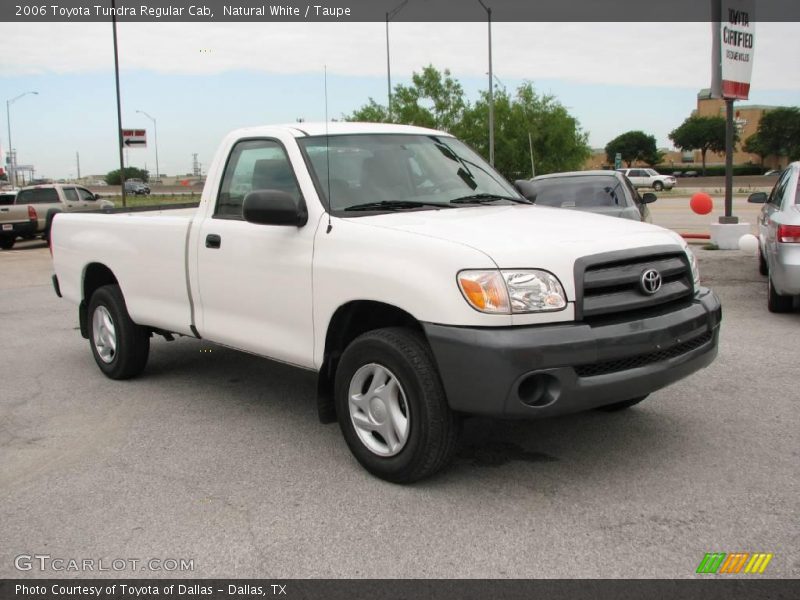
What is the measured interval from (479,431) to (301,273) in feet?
4.88

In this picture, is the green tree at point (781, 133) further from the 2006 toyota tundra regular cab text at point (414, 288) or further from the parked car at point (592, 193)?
the 2006 toyota tundra regular cab text at point (414, 288)

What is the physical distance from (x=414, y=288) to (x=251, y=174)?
1.92 metres

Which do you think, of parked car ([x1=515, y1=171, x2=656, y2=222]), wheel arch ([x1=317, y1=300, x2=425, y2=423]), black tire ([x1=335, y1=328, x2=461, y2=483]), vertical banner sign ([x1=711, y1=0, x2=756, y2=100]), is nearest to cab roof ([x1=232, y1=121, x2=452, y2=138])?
wheel arch ([x1=317, y1=300, x2=425, y2=423])

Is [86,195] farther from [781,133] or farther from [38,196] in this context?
[781,133]

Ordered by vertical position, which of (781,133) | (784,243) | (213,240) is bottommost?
(784,243)

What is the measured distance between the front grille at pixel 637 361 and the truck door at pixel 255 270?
1.60m

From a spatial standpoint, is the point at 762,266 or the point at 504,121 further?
the point at 504,121

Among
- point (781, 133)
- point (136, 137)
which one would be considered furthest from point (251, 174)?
point (781, 133)

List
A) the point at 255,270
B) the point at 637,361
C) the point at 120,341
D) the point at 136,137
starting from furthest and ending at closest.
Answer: the point at 136,137, the point at 120,341, the point at 255,270, the point at 637,361

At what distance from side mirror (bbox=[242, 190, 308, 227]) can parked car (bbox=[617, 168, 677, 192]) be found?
5375 cm

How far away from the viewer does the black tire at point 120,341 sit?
6.40 metres

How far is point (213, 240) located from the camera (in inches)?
211

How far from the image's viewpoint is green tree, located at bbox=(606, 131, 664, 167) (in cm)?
10888
